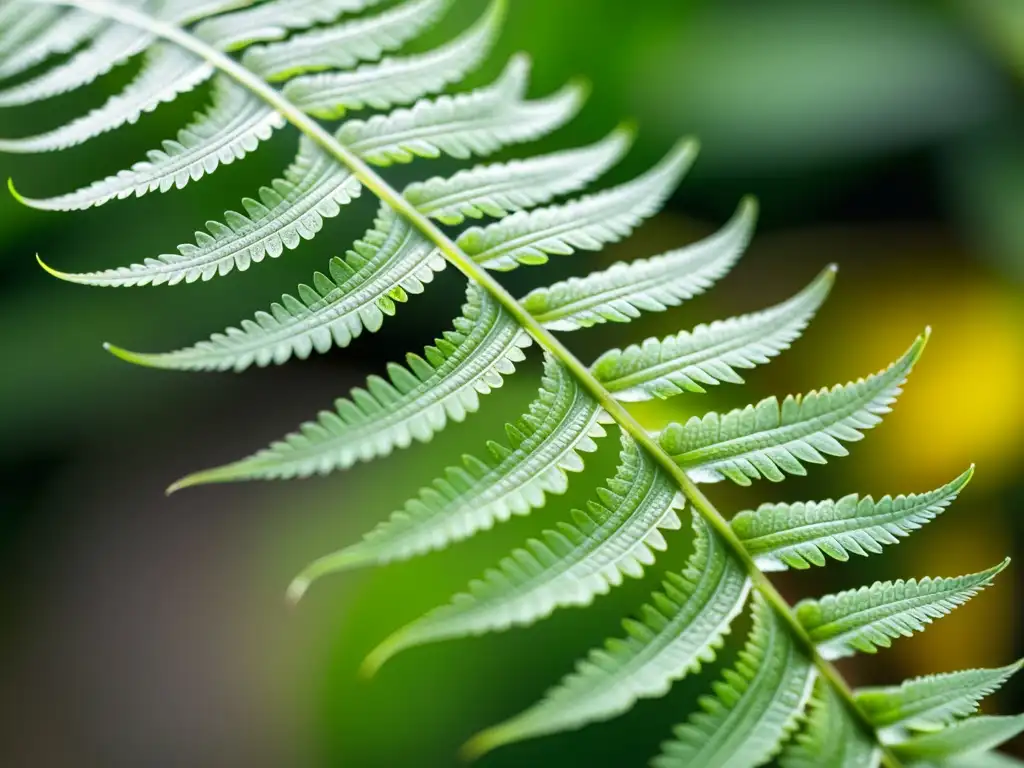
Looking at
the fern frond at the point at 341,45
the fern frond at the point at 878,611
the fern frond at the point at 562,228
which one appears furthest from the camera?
the fern frond at the point at 341,45

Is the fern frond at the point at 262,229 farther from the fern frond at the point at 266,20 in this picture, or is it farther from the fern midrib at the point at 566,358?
the fern frond at the point at 266,20

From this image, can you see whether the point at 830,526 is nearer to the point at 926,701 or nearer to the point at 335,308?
the point at 926,701

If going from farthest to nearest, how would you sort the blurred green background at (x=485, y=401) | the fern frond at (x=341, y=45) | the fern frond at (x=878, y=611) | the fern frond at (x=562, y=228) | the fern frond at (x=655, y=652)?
the blurred green background at (x=485, y=401), the fern frond at (x=341, y=45), the fern frond at (x=562, y=228), the fern frond at (x=878, y=611), the fern frond at (x=655, y=652)

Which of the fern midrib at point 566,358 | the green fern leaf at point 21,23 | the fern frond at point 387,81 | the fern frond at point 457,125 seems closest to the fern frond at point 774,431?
the fern midrib at point 566,358

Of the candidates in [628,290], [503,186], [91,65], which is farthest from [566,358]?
[91,65]

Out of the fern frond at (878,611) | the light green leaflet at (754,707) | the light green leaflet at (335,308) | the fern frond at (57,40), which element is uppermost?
the fern frond at (57,40)

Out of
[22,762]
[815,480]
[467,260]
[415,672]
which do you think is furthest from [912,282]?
[22,762]
